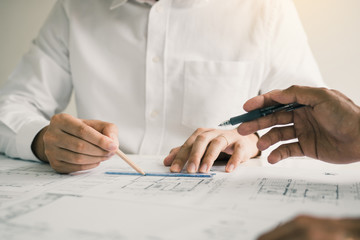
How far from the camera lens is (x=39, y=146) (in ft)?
2.43

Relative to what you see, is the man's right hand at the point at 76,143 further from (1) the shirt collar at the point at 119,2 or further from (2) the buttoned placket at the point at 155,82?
(1) the shirt collar at the point at 119,2

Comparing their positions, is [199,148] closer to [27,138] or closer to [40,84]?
[27,138]

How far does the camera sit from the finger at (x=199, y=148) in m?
0.59

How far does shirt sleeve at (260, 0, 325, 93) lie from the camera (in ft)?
3.18

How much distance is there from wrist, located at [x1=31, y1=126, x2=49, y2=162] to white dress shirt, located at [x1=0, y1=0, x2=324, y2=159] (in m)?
0.21

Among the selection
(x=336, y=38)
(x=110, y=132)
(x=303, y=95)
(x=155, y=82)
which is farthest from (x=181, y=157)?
(x=336, y=38)

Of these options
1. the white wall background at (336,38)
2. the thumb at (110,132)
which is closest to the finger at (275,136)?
the thumb at (110,132)

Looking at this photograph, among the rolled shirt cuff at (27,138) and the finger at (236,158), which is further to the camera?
the rolled shirt cuff at (27,138)

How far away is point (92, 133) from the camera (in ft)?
1.88

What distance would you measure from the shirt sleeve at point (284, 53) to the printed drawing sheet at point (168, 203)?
424 mm

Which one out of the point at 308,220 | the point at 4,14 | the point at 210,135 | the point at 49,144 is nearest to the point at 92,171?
the point at 49,144

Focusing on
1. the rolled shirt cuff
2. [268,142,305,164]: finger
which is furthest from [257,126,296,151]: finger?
the rolled shirt cuff

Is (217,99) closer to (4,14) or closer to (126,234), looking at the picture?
(126,234)

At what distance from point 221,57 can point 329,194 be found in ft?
2.00
